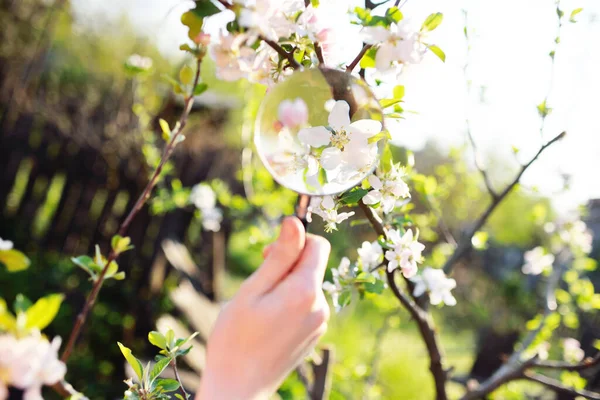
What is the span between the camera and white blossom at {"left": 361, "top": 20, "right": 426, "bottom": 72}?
0.86 meters

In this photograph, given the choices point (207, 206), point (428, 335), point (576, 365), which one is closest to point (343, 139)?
point (428, 335)

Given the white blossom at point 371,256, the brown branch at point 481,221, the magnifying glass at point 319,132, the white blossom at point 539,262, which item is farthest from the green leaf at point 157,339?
the white blossom at point 539,262

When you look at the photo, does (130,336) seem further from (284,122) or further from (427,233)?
(284,122)

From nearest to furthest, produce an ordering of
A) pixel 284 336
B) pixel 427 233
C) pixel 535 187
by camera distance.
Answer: pixel 284 336 → pixel 535 187 → pixel 427 233

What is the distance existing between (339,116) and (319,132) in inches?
1.9

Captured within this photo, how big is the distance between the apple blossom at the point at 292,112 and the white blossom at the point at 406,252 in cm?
43

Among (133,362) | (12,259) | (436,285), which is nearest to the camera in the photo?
(12,259)

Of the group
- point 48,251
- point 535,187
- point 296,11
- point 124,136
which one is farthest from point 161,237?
point 296,11

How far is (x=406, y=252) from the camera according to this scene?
3.67 feet

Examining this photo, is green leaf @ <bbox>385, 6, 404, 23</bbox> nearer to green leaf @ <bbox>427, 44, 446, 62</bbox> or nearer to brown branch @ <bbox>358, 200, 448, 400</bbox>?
green leaf @ <bbox>427, 44, 446, 62</bbox>

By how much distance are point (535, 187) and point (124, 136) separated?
3653mm

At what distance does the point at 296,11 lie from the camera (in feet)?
2.91

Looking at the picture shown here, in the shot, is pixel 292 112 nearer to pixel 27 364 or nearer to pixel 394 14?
pixel 394 14

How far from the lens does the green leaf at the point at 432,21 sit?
35.0 inches
